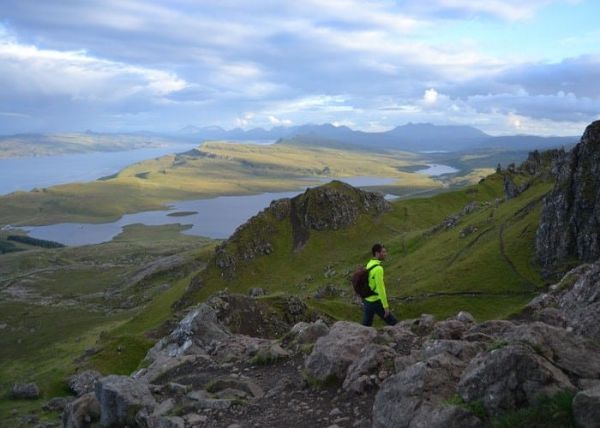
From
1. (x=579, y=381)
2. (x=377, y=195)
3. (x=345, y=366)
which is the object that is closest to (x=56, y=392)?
(x=345, y=366)

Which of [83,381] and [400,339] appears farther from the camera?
[83,381]

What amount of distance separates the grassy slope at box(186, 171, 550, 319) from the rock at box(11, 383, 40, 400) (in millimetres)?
39051

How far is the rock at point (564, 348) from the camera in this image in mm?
14820

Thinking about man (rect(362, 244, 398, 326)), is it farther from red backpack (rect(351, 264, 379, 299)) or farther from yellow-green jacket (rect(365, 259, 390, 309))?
red backpack (rect(351, 264, 379, 299))

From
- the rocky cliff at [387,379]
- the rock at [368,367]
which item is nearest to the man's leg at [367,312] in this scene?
the rocky cliff at [387,379]

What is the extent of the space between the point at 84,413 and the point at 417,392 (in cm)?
1898

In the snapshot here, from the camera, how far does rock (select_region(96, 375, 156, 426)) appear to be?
81.8 ft

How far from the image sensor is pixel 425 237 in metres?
120

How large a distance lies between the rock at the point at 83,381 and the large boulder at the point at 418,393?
55.4 m

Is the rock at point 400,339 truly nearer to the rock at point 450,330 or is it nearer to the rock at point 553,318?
the rock at point 450,330

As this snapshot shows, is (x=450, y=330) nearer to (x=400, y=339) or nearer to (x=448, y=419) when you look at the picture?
(x=400, y=339)

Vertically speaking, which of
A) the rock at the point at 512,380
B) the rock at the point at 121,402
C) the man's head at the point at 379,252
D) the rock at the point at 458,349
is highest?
the man's head at the point at 379,252

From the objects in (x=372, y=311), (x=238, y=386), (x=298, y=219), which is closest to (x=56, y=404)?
(x=238, y=386)

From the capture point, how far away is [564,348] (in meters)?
15.3
